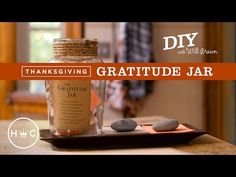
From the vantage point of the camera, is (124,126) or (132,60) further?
(132,60)

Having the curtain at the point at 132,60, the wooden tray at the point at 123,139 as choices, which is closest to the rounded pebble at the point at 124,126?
the wooden tray at the point at 123,139

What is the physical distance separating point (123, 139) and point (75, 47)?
15 centimetres

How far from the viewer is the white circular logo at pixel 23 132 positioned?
676 millimetres

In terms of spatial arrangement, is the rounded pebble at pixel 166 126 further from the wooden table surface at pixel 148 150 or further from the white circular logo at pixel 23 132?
the white circular logo at pixel 23 132

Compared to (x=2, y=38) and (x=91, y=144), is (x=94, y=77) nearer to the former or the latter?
(x=91, y=144)

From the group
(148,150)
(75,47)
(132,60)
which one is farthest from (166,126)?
(132,60)

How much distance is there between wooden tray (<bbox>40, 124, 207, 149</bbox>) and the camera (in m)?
0.61

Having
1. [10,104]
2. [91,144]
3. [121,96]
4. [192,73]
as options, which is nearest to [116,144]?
[91,144]

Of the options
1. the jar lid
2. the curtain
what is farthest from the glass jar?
the curtain

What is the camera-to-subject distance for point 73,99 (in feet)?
2.00

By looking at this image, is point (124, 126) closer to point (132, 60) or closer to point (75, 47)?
point (75, 47)

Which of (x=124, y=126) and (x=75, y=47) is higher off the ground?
(x=75, y=47)

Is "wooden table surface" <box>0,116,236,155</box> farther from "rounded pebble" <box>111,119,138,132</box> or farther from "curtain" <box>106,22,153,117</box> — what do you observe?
"curtain" <box>106,22,153,117</box>

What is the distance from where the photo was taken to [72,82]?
2.02ft
